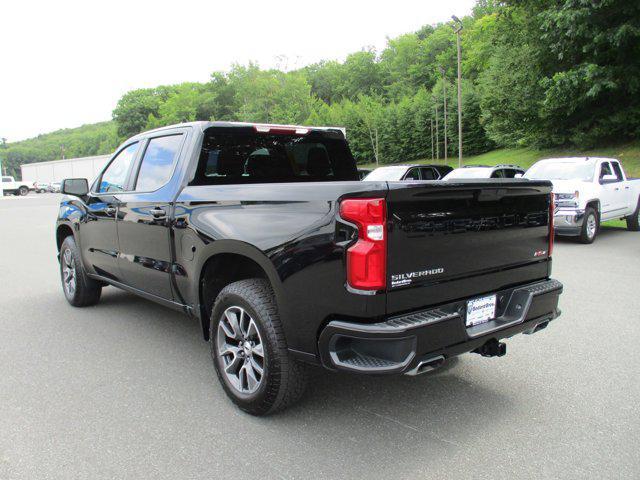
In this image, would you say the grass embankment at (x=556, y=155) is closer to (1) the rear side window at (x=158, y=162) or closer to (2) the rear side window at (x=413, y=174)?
(2) the rear side window at (x=413, y=174)

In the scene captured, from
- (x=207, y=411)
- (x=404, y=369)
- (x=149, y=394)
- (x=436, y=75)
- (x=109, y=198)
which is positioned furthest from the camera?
(x=436, y=75)

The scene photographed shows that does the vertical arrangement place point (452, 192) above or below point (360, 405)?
above

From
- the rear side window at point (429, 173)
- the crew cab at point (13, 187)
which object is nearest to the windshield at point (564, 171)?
the rear side window at point (429, 173)

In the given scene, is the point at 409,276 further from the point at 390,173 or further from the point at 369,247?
the point at 390,173

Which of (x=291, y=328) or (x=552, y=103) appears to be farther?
(x=552, y=103)

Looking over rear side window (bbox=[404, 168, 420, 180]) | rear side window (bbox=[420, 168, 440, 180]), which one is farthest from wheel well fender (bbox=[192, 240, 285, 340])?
rear side window (bbox=[420, 168, 440, 180])

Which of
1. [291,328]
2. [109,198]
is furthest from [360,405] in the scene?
[109,198]

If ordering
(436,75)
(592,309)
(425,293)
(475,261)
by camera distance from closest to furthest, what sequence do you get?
1. (425,293)
2. (475,261)
3. (592,309)
4. (436,75)

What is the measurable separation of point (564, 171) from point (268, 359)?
1084 cm

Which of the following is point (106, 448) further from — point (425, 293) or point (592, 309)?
point (592, 309)

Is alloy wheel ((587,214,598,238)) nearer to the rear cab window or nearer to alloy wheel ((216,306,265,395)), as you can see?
the rear cab window

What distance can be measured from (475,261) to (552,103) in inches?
1110

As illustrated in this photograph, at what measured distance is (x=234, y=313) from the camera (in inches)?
133

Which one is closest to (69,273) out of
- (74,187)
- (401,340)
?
(74,187)
